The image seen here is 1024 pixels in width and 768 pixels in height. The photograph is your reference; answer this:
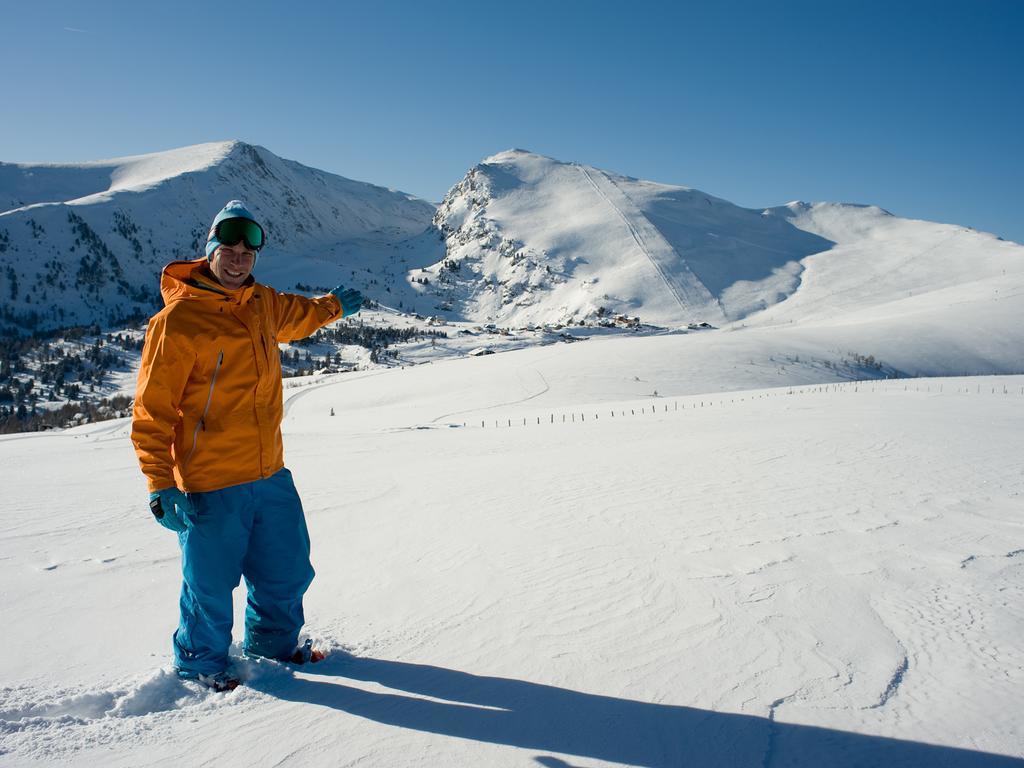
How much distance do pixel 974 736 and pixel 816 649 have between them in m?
0.73

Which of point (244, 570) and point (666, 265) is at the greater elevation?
point (666, 265)

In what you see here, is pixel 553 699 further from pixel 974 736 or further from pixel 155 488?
pixel 155 488

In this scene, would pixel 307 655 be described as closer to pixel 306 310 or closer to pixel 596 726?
pixel 596 726

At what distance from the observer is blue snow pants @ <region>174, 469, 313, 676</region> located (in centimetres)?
289

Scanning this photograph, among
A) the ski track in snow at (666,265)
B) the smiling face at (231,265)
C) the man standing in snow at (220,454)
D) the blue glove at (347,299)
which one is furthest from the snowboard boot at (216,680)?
the ski track in snow at (666,265)

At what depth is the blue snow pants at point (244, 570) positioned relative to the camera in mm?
2887

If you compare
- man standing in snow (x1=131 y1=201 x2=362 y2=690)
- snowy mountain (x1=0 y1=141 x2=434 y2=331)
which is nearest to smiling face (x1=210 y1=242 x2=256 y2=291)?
man standing in snow (x1=131 y1=201 x2=362 y2=690)

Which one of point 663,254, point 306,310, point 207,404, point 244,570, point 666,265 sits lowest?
point 244,570

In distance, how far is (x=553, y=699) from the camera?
8.86 ft

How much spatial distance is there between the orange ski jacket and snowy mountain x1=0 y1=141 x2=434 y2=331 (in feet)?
322

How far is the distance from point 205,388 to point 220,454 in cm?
33

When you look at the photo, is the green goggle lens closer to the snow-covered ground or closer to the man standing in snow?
the man standing in snow

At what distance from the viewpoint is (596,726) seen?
8.19 ft

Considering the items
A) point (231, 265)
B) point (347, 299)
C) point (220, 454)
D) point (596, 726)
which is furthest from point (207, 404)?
point (596, 726)
